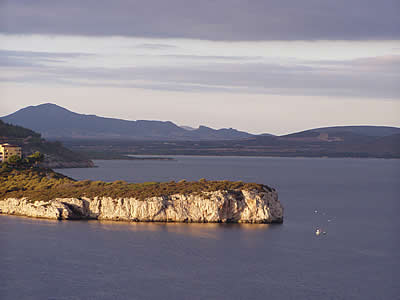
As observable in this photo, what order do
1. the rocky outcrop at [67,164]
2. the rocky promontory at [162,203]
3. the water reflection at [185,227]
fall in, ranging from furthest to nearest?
the rocky outcrop at [67,164], the rocky promontory at [162,203], the water reflection at [185,227]

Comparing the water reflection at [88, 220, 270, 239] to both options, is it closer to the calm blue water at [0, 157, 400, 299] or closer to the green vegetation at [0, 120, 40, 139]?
the calm blue water at [0, 157, 400, 299]

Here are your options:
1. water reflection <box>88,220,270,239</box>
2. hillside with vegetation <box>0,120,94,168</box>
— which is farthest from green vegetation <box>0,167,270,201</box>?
hillside with vegetation <box>0,120,94,168</box>

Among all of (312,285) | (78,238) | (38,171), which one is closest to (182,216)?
(78,238)

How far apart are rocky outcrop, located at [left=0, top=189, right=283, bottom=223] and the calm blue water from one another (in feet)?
4.79

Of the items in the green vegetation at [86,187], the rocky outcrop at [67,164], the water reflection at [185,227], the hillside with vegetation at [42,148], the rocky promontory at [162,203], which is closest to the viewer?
the water reflection at [185,227]

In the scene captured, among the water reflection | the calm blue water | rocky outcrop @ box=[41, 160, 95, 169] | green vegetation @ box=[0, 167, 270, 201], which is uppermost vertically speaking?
green vegetation @ box=[0, 167, 270, 201]

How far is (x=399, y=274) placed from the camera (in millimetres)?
46406

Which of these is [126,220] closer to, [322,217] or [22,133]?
[322,217]

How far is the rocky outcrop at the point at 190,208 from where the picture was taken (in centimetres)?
6188

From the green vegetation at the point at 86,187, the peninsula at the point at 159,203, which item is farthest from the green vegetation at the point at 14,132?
the peninsula at the point at 159,203

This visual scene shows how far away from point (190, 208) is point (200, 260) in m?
12.9

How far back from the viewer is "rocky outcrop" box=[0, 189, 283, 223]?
203 feet

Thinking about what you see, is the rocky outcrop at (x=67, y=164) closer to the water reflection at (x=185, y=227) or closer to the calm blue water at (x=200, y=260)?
the calm blue water at (x=200, y=260)

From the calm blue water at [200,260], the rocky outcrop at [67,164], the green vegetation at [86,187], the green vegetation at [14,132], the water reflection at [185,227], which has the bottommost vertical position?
the calm blue water at [200,260]
